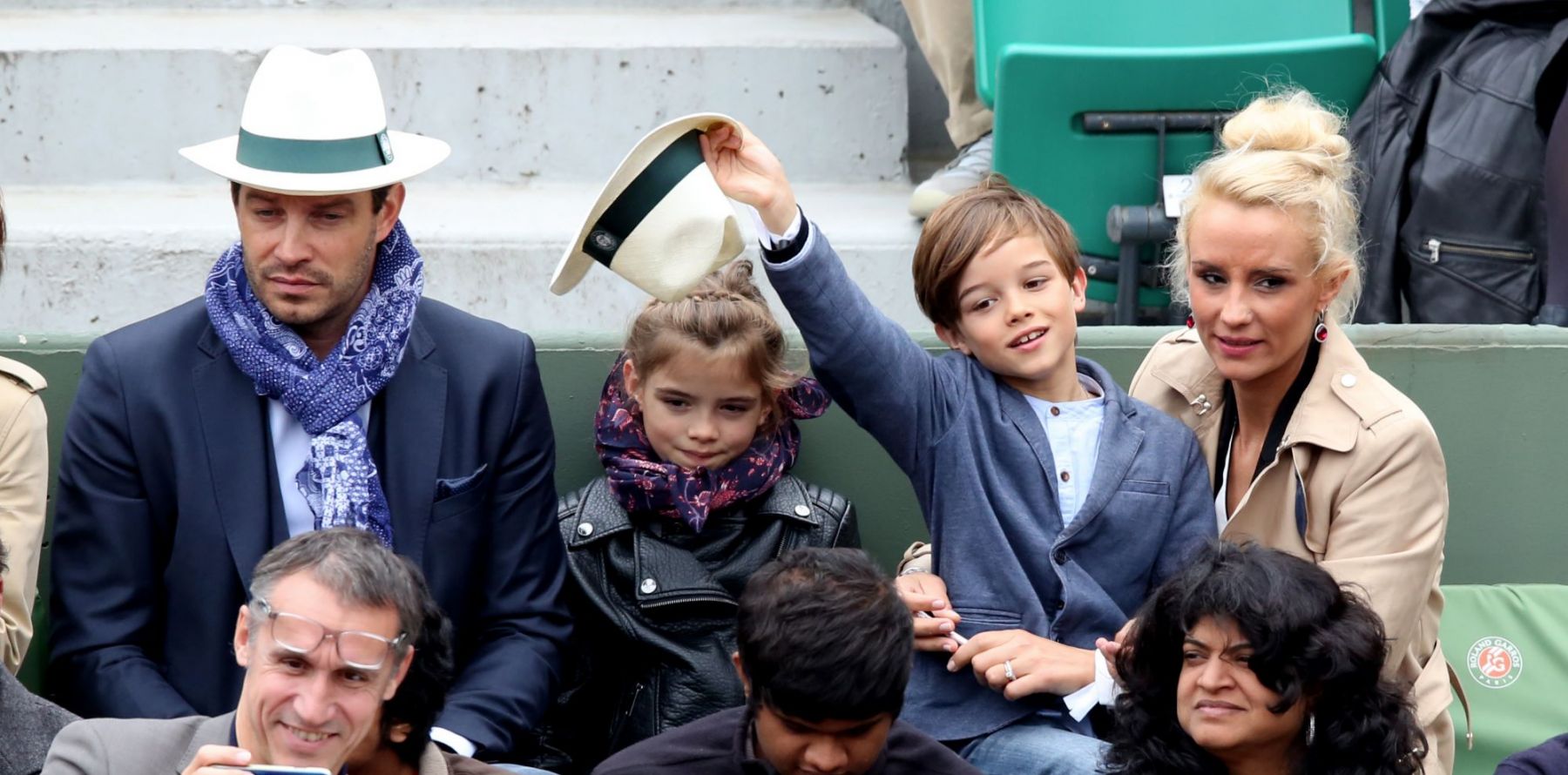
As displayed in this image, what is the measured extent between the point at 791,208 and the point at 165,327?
1.03 metres

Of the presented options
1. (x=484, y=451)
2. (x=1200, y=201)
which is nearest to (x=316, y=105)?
(x=484, y=451)

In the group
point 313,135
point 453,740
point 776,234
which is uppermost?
point 313,135

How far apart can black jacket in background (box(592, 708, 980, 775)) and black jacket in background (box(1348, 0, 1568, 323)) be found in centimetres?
205

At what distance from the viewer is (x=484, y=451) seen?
3.04 meters

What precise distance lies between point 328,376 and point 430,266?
6.08 ft

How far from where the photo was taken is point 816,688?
2418 millimetres

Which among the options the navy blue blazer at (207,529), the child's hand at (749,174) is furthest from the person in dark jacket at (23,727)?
the child's hand at (749,174)

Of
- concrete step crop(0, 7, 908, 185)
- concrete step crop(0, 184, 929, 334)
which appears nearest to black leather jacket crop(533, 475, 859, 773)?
concrete step crop(0, 184, 929, 334)

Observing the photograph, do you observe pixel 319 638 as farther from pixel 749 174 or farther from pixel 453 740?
pixel 749 174

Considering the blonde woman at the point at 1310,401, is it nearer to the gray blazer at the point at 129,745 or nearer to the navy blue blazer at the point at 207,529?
the navy blue blazer at the point at 207,529

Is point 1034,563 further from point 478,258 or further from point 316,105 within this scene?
point 478,258

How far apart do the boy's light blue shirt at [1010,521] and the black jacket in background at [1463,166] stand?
5.15 ft

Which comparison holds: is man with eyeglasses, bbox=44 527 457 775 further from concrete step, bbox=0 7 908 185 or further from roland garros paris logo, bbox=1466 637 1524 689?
→ concrete step, bbox=0 7 908 185

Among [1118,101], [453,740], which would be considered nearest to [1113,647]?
[453,740]
